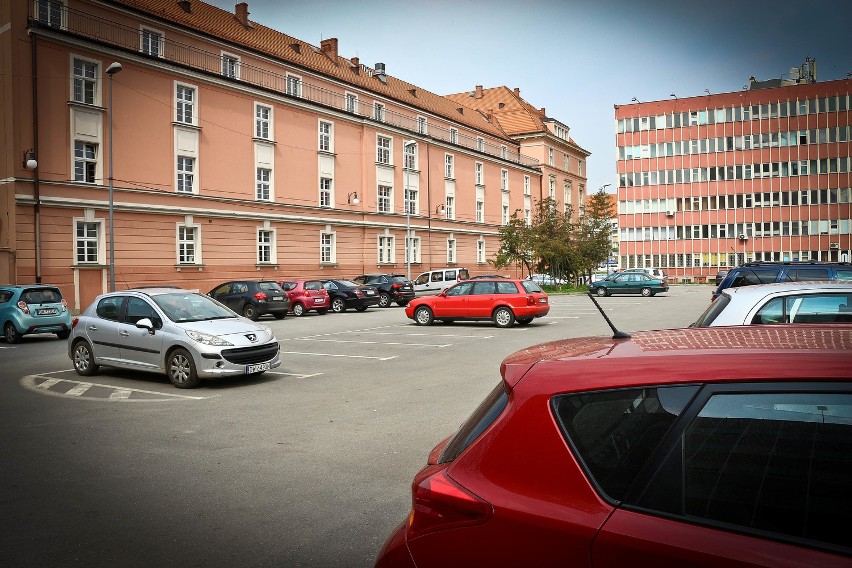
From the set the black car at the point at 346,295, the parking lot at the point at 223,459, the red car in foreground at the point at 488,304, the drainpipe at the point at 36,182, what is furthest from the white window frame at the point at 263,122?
the parking lot at the point at 223,459

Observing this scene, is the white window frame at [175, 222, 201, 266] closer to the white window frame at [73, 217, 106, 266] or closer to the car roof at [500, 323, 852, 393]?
the white window frame at [73, 217, 106, 266]

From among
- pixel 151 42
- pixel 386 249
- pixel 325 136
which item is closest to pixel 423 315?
pixel 151 42

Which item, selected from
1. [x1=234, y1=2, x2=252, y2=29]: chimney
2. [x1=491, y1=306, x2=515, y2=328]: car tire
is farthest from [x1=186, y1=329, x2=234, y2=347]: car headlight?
[x1=234, y1=2, x2=252, y2=29]: chimney

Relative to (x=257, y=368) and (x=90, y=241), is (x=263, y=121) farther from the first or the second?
(x=257, y=368)

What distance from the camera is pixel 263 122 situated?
127 feet

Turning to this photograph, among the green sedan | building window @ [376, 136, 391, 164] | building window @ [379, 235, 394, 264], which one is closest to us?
the green sedan

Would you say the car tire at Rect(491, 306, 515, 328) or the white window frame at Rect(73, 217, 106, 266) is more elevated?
the white window frame at Rect(73, 217, 106, 266)

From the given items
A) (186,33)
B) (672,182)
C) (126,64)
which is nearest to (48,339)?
(126,64)

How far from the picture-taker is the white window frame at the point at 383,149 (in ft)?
157

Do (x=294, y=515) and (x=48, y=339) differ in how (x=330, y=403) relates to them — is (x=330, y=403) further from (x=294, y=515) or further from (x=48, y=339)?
(x=48, y=339)

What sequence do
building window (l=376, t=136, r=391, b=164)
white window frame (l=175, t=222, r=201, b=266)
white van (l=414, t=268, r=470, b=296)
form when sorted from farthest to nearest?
building window (l=376, t=136, r=391, b=164) → white van (l=414, t=268, r=470, b=296) → white window frame (l=175, t=222, r=201, b=266)

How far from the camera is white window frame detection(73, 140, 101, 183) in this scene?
2934 centimetres

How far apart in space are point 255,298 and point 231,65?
18878 mm

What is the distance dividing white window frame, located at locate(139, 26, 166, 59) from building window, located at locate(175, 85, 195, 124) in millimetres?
1957
